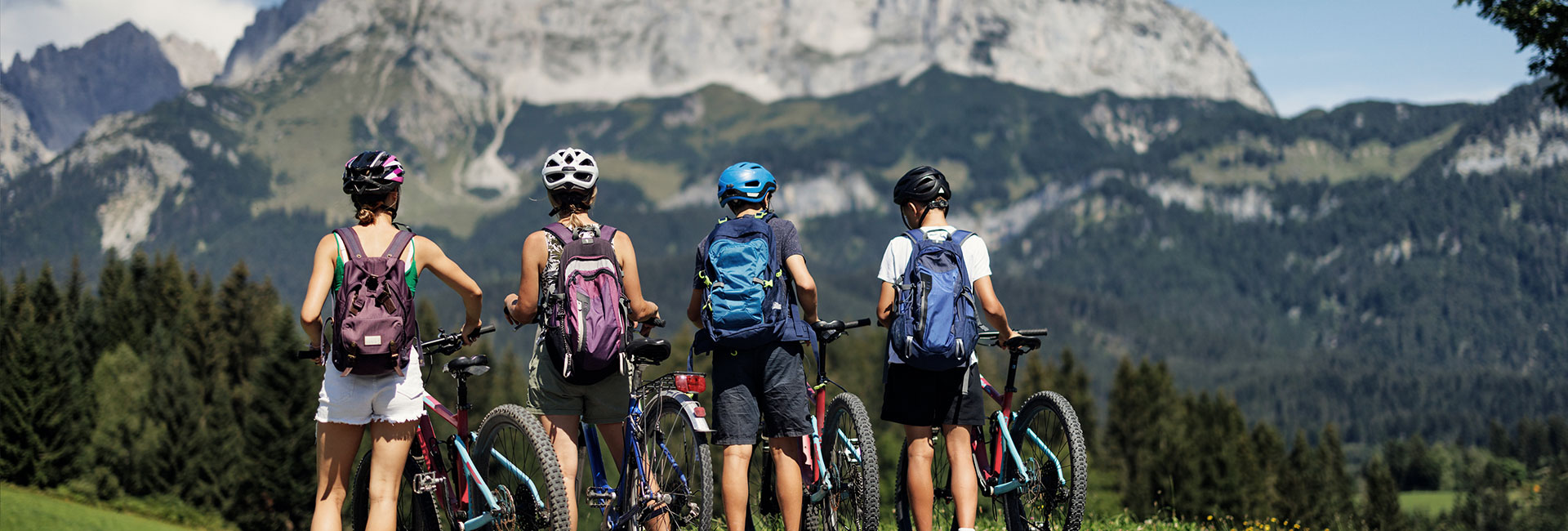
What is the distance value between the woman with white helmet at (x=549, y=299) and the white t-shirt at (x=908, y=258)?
1839mm

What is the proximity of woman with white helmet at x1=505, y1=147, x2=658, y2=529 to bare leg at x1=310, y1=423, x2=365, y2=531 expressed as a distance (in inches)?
56.8

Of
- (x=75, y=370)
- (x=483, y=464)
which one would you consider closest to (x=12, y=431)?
(x=75, y=370)

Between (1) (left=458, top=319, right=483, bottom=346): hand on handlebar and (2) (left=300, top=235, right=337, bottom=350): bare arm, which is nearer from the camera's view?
(2) (left=300, top=235, right=337, bottom=350): bare arm

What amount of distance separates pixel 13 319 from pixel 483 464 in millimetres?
66928

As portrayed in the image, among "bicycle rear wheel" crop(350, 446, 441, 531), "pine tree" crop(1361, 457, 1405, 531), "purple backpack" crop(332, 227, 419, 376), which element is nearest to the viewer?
"purple backpack" crop(332, 227, 419, 376)

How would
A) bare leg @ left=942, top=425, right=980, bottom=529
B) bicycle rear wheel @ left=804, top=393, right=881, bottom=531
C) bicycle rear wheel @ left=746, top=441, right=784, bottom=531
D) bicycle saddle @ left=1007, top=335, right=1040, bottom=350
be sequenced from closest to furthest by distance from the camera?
bicycle rear wheel @ left=804, top=393, right=881, bottom=531, bare leg @ left=942, top=425, right=980, bottom=529, bicycle rear wheel @ left=746, top=441, right=784, bottom=531, bicycle saddle @ left=1007, top=335, right=1040, bottom=350

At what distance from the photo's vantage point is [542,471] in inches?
347

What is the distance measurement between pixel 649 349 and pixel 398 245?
1857mm

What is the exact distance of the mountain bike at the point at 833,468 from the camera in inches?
400

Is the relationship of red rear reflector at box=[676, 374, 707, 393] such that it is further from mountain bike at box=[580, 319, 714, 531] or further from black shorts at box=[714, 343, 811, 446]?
black shorts at box=[714, 343, 811, 446]

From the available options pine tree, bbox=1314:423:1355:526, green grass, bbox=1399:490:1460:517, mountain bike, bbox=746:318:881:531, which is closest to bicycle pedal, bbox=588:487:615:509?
mountain bike, bbox=746:318:881:531

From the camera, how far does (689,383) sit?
970cm

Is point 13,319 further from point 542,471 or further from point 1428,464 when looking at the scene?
point 1428,464

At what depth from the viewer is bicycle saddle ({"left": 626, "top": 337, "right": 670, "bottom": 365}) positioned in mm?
9164
